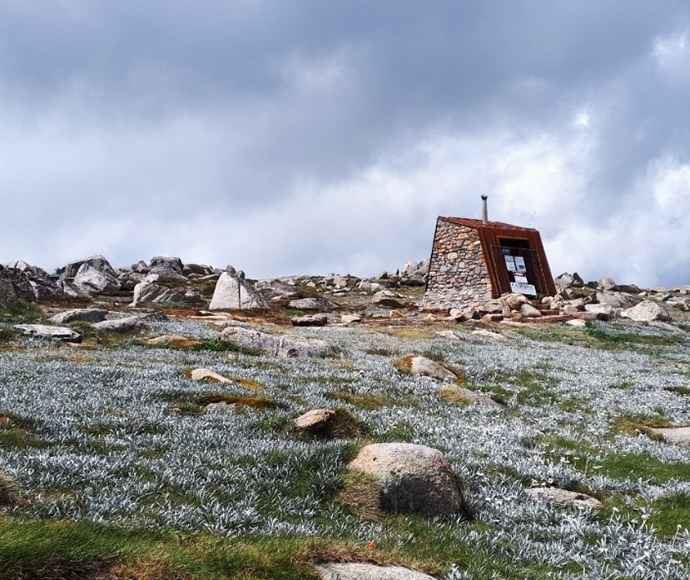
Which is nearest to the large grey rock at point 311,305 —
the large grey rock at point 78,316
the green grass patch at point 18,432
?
the large grey rock at point 78,316

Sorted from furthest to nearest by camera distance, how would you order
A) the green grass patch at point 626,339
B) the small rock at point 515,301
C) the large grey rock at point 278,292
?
the large grey rock at point 278,292, the small rock at point 515,301, the green grass patch at point 626,339

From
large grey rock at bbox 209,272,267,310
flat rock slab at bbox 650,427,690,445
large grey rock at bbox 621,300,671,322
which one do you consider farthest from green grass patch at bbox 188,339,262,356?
large grey rock at bbox 621,300,671,322

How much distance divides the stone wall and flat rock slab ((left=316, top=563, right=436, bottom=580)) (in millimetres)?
45120

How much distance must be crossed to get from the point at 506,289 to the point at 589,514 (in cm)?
4296

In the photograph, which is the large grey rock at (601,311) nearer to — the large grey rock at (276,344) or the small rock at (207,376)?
the large grey rock at (276,344)

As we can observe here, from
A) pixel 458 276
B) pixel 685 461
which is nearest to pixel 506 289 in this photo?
pixel 458 276

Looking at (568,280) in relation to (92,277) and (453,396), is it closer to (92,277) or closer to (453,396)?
(92,277)

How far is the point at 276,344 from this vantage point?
77.4 feet

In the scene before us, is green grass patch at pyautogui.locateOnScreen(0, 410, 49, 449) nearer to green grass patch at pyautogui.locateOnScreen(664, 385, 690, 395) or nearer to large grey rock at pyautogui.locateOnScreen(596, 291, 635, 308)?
green grass patch at pyautogui.locateOnScreen(664, 385, 690, 395)

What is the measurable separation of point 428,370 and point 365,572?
48.3 feet

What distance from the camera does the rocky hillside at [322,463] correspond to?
223 inches

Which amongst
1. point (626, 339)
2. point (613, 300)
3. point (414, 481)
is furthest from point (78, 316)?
point (613, 300)

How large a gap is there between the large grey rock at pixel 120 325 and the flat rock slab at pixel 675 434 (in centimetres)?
1975

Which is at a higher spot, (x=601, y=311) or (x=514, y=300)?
(x=514, y=300)
